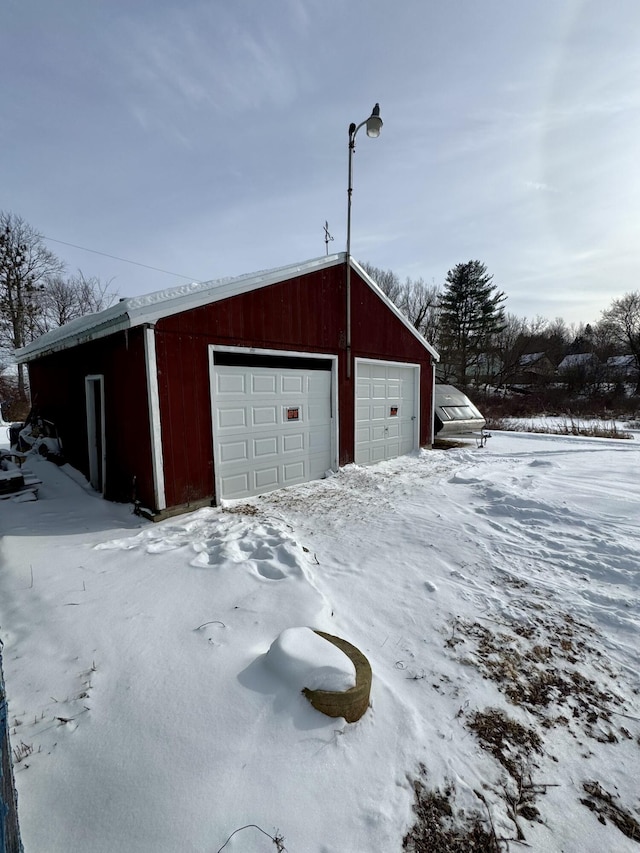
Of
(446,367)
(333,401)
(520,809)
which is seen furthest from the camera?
(446,367)

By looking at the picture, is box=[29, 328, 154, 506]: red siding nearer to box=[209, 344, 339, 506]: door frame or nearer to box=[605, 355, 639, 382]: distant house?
box=[209, 344, 339, 506]: door frame

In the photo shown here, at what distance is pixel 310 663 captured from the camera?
200 centimetres

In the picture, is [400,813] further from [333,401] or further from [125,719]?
[333,401]

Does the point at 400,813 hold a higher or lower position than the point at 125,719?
lower

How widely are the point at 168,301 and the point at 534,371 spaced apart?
33082 mm

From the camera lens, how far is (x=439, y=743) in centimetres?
191

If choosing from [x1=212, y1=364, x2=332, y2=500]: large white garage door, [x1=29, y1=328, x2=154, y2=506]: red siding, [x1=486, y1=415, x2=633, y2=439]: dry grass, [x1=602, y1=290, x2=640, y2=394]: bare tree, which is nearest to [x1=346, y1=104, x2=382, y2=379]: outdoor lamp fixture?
[x1=212, y1=364, x2=332, y2=500]: large white garage door

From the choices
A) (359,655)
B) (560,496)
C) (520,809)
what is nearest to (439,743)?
(520,809)

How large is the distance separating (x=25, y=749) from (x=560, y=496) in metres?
6.30

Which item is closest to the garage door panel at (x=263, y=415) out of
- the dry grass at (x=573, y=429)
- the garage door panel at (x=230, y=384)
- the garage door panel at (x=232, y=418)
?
the garage door panel at (x=232, y=418)

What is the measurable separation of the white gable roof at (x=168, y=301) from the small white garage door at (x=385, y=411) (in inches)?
94.9

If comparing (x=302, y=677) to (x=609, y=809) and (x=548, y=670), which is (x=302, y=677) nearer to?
(x=609, y=809)

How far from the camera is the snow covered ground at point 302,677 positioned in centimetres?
152

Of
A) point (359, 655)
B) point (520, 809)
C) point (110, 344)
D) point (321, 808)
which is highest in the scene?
point (110, 344)
